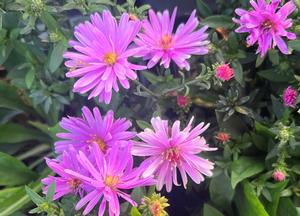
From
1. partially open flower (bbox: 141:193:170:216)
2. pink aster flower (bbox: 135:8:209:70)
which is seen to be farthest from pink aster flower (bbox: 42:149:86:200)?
pink aster flower (bbox: 135:8:209:70)

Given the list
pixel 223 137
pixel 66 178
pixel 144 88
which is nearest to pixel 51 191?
pixel 66 178

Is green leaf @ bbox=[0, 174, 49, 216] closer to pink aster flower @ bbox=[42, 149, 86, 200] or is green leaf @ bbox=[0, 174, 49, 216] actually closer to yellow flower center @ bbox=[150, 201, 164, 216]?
pink aster flower @ bbox=[42, 149, 86, 200]

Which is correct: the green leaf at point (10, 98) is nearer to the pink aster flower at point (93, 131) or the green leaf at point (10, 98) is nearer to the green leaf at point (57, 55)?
the green leaf at point (57, 55)

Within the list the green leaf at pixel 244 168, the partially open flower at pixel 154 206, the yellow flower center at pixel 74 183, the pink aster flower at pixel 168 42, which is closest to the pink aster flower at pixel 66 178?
the yellow flower center at pixel 74 183

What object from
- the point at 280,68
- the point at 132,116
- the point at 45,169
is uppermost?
the point at 280,68

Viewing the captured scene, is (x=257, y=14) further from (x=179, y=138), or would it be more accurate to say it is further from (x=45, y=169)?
(x=45, y=169)

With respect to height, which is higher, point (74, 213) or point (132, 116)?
point (132, 116)

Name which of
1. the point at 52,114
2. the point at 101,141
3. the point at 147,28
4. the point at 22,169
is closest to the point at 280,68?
the point at 147,28
